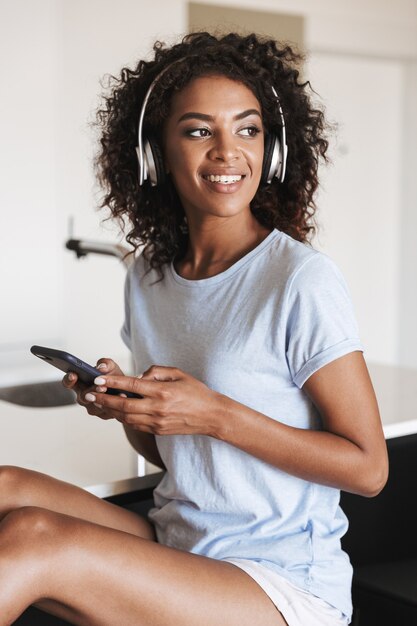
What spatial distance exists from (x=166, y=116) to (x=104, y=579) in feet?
2.40

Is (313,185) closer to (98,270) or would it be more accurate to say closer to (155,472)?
(155,472)

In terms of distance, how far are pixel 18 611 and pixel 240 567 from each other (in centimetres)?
31

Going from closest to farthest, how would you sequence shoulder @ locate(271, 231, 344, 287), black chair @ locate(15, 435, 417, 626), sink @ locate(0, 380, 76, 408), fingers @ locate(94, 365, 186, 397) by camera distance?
fingers @ locate(94, 365, 186, 397) < shoulder @ locate(271, 231, 344, 287) < black chair @ locate(15, 435, 417, 626) < sink @ locate(0, 380, 76, 408)

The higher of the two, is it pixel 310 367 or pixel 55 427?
pixel 310 367

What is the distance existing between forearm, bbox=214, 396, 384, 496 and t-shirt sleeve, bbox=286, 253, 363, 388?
3.0 inches

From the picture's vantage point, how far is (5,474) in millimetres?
1324

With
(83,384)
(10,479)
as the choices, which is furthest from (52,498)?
(83,384)

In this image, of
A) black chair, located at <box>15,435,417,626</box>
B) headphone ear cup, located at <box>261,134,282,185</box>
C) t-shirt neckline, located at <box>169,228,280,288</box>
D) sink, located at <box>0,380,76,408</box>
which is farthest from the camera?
sink, located at <box>0,380,76,408</box>

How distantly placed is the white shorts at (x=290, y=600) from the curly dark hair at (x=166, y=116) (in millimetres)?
570

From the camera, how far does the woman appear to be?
3.65ft

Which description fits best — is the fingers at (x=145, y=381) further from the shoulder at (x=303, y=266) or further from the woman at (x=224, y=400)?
the shoulder at (x=303, y=266)

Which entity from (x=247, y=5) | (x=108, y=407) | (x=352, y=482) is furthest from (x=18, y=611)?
(x=247, y=5)

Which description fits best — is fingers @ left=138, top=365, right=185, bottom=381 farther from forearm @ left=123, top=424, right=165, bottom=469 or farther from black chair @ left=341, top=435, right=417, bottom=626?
black chair @ left=341, top=435, right=417, bottom=626

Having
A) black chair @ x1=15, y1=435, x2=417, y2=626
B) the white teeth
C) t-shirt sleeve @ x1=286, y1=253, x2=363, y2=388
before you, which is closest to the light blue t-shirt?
t-shirt sleeve @ x1=286, y1=253, x2=363, y2=388
